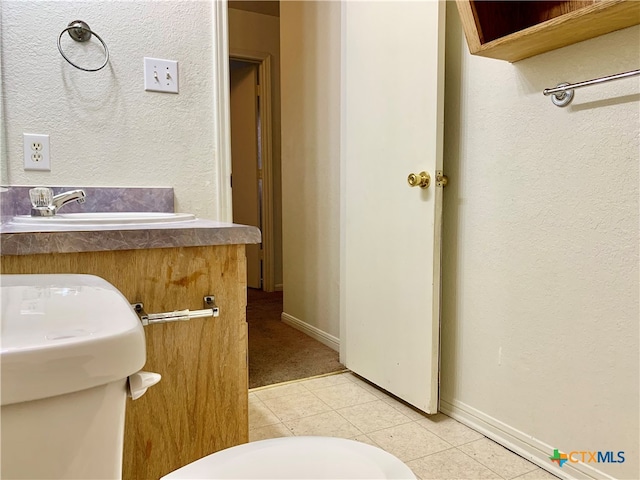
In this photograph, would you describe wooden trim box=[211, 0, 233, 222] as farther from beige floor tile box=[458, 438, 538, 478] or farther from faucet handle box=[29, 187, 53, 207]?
beige floor tile box=[458, 438, 538, 478]

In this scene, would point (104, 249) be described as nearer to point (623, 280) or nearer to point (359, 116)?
point (623, 280)

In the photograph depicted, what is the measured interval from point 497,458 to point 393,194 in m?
0.99

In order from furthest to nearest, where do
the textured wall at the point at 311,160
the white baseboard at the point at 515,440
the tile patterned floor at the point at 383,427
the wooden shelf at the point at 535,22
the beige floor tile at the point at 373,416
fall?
the textured wall at the point at 311,160, the beige floor tile at the point at 373,416, the tile patterned floor at the point at 383,427, the white baseboard at the point at 515,440, the wooden shelf at the point at 535,22

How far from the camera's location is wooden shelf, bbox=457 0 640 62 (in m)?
1.09

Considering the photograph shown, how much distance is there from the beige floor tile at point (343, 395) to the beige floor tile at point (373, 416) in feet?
0.13

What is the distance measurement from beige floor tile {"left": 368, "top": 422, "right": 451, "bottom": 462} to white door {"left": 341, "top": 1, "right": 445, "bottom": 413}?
0.10m

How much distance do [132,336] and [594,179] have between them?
4.12 ft

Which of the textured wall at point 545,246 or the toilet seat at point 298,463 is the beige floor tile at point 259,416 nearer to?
the textured wall at point 545,246

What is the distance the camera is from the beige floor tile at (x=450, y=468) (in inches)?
54.4

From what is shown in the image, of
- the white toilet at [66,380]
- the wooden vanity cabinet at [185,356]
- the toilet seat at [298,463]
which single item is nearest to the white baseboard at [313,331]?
the wooden vanity cabinet at [185,356]

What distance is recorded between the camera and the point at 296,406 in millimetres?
1877

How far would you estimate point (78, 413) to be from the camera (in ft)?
1.28

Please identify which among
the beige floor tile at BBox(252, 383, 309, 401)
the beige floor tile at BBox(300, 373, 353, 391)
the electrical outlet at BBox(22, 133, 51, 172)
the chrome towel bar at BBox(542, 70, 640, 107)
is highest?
the chrome towel bar at BBox(542, 70, 640, 107)

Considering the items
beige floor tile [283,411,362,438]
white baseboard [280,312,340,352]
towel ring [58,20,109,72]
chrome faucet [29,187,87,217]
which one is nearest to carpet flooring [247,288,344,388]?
white baseboard [280,312,340,352]
